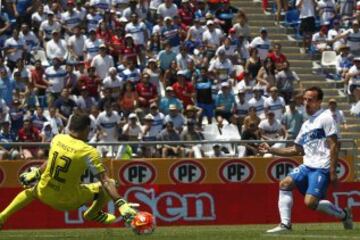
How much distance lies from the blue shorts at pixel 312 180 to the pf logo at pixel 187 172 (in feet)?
22.0

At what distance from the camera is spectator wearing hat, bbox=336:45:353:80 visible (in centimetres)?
3353

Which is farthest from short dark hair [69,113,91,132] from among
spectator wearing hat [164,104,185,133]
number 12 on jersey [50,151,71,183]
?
spectator wearing hat [164,104,185,133]

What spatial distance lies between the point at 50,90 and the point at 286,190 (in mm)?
12549

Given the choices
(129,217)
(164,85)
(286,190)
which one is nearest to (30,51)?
(164,85)

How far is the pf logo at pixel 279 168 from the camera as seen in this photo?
25719mm

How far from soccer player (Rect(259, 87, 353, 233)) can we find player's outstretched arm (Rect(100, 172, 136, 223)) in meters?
3.06

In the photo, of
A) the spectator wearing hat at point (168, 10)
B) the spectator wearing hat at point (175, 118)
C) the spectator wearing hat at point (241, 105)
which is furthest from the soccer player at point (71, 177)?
the spectator wearing hat at point (168, 10)

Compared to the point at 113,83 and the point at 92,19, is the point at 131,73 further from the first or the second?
the point at 92,19

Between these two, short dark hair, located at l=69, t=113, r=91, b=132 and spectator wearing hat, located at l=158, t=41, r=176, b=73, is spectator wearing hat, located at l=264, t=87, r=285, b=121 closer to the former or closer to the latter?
spectator wearing hat, located at l=158, t=41, r=176, b=73

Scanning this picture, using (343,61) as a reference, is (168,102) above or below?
above

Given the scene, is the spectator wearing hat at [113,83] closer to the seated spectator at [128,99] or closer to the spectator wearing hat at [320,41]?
the seated spectator at [128,99]

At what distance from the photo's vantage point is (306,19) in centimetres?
3519

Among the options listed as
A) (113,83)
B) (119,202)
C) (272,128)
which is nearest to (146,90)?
(113,83)

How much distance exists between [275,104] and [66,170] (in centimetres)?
1425
